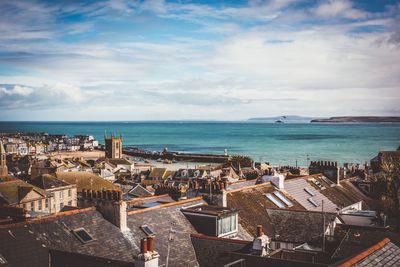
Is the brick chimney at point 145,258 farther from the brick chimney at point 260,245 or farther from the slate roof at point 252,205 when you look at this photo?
the slate roof at point 252,205

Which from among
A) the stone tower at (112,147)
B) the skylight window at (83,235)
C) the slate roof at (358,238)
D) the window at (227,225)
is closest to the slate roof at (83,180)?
the window at (227,225)

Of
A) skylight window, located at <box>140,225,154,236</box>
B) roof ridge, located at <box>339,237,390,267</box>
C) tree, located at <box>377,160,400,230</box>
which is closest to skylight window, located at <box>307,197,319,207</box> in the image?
tree, located at <box>377,160,400,230</box>

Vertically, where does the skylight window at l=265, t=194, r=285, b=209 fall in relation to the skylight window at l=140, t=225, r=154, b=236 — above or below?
below

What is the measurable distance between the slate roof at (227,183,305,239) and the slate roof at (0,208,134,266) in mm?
9053

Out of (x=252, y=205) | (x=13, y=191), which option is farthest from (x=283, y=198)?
(x=13, y=191)

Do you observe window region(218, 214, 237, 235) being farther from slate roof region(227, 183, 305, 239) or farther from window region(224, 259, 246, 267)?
window region(224, 259, 246, 267)

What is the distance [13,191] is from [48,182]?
7146mm

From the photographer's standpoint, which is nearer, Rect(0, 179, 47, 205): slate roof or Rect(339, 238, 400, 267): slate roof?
Rect(339, 238, 400, 267): slate roof

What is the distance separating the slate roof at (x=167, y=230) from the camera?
20234mm

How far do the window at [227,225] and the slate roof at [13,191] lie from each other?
3464 cm

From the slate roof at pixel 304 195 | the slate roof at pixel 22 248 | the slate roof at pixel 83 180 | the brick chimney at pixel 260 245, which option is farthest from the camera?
the slate roof at pixel 83 180

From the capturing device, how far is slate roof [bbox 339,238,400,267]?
500 inches

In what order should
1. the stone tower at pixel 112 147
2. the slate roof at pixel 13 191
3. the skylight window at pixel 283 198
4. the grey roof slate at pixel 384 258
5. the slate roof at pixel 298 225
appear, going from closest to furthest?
the grey roof slate at pixel 384 258, the slate roof at pixel 298 225, the skylight window at pixel 283 198, the slate roof at pixel 13 191, the stone tower at pixel 112 147

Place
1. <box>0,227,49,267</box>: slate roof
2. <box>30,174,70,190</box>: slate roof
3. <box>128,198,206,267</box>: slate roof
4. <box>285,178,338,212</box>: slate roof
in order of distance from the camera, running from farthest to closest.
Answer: <box>30,174,70,190</box>: slate roof, <box>285,178,338,212</box>: slate roof, <box>128,198,206,267</box>: slate roof, <box>0,227,49,267</box>: slate roof
